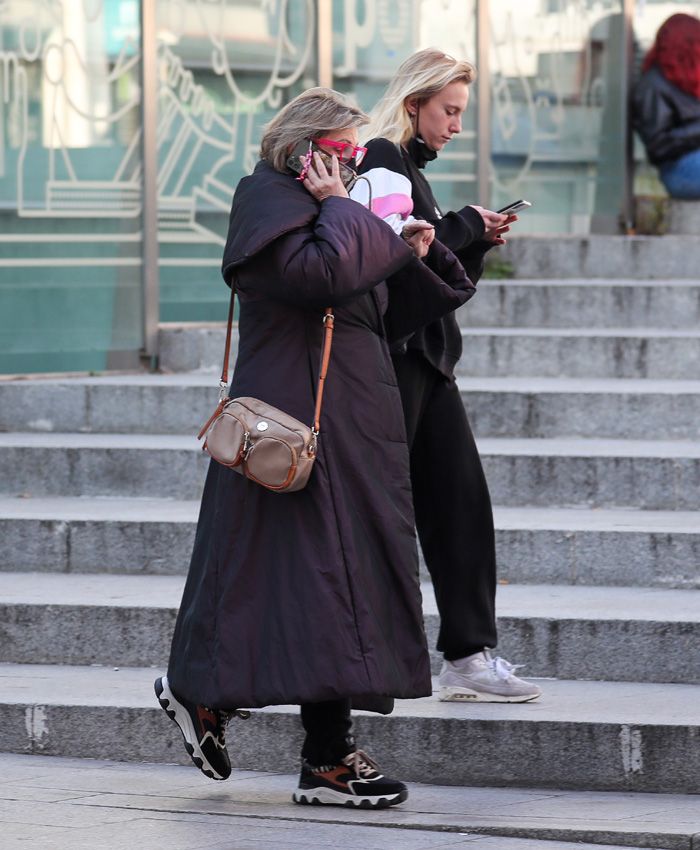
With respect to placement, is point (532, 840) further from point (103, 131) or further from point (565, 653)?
point (103, 131)

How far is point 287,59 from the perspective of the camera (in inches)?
380

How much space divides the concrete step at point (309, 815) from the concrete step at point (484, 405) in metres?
2.87

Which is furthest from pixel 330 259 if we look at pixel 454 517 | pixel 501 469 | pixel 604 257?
pixel 604 257

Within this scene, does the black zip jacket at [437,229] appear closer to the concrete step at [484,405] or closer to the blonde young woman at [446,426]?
the blonde young woman at [446,426]

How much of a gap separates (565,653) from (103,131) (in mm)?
4368

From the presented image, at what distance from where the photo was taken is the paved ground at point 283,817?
14.3 feet

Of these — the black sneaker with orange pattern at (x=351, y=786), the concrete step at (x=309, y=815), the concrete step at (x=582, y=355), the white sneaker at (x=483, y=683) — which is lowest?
the concrete step at (x=309, y=815)

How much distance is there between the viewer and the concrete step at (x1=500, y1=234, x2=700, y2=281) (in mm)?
9578

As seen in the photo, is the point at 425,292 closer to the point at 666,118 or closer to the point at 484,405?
the point at 484,405

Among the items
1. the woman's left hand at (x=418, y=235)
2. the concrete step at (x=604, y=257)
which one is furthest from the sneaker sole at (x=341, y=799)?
the concrete step at (x=604, y=257)

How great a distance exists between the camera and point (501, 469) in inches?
279

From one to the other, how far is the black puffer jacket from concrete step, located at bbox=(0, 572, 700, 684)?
468cm

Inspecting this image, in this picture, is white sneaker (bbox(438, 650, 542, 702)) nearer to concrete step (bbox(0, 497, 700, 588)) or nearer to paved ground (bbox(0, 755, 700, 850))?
paved ground (bbox(0, 755, 700, 850))

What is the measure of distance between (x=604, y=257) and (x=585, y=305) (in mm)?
801
